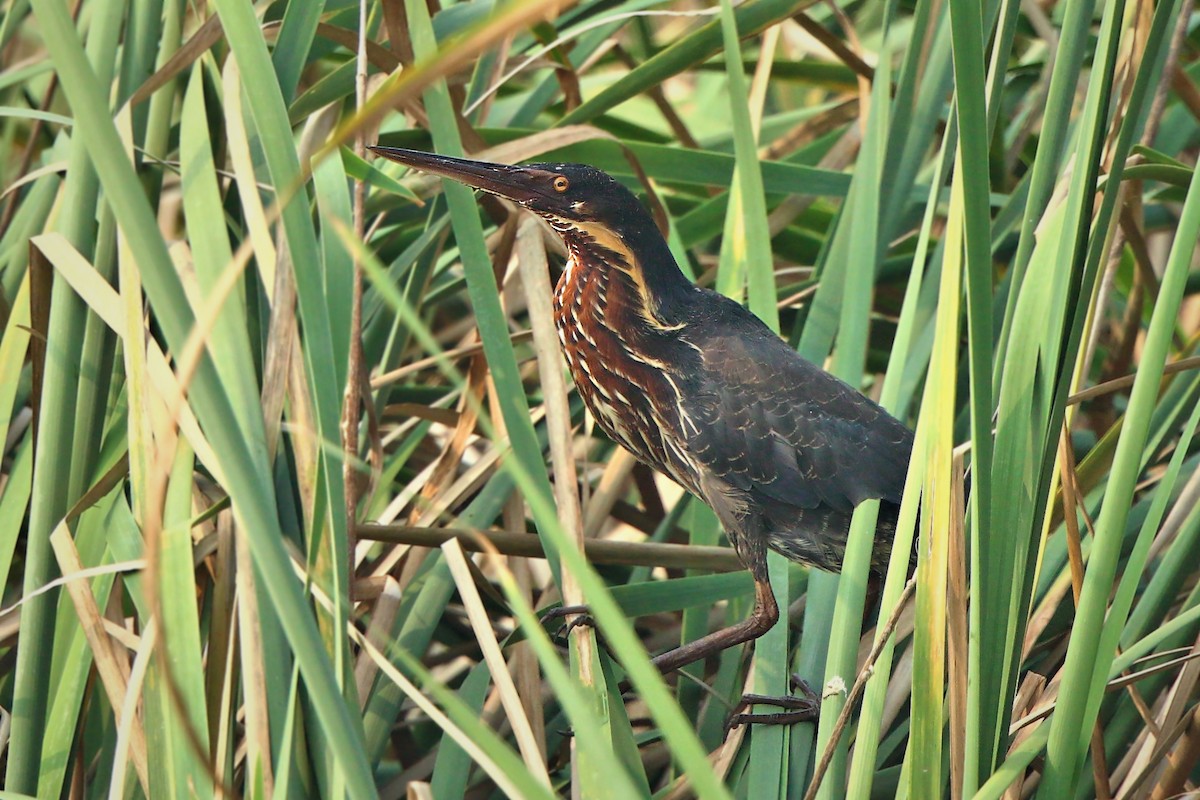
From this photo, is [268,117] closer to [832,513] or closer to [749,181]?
[749,181]

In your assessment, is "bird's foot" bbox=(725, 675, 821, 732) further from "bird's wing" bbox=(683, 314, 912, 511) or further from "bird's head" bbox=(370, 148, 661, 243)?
"bird's head" bbox=(370, 148, 661, 243)

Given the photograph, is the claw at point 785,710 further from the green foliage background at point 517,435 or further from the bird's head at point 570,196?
the bird's head at point 570,196

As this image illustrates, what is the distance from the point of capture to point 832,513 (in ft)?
7.54

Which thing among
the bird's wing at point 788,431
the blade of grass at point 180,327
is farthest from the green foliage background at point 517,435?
the bird's wing at point 788,431

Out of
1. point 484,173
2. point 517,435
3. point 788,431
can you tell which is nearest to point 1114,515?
point 517,435

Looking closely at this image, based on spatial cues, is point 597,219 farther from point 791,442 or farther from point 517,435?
point 517,435

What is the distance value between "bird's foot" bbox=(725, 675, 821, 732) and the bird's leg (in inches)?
4.7

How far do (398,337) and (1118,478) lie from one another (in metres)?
1.41

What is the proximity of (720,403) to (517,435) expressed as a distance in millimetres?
666

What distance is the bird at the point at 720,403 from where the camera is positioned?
2242mm

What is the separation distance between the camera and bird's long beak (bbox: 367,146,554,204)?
6.23ft

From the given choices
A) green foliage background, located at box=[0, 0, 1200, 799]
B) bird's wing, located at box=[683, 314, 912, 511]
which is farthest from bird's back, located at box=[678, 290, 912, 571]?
green foliage background, located at box=[0, 0, 1200, 799]

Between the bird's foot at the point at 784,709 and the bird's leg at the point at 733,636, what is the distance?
12 centimetres

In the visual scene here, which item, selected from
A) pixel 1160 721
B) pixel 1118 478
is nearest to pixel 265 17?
pixel 1118 478
